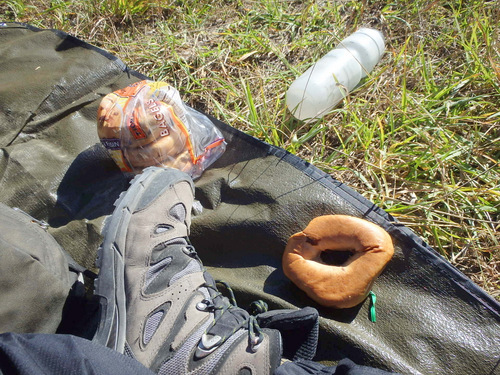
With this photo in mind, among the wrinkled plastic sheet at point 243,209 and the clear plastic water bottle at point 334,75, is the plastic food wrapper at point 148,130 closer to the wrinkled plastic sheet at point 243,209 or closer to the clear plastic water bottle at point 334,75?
the wrinkled plastic sheet at point 243,209

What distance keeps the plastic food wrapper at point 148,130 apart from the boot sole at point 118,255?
3.9 inches

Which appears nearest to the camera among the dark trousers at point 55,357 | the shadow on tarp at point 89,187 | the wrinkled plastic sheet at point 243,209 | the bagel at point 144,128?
the dark trousers at point 55,357

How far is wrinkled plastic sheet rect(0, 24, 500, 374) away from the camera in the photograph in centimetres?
138

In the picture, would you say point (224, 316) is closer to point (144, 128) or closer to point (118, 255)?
point (118, 255)

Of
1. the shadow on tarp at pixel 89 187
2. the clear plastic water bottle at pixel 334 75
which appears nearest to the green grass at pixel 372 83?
the clear plastic water bottle at pixel 334 75

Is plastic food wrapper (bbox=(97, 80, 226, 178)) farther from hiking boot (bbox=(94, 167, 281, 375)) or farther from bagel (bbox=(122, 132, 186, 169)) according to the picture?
hiking boot (bbox=(94, 167, 281, 375))

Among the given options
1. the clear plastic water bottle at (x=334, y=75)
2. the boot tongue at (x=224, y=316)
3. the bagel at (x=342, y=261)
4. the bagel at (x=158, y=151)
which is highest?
the clear plastic water bottle at (x=334, y=75)

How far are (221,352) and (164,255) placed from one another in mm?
404

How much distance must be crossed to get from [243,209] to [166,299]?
48cm

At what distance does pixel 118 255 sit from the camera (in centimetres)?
142

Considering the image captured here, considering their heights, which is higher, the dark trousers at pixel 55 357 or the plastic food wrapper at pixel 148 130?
the plastic food wrapper at pixel 148 130

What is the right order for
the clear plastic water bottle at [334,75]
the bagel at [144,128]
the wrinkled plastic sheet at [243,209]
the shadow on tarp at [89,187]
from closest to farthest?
1. the wrinkled plastic sheet at [243,209]
2. the bagel at [144,128]
3. the shadow on tarp at [89,187]
4. the clear plastic water bottle at [334,75]

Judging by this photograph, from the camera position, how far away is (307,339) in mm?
1329

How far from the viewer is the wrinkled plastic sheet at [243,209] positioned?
1.38 metres
